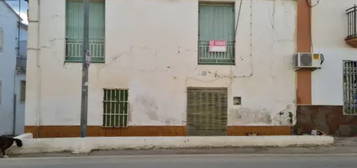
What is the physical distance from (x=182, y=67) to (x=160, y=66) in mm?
768

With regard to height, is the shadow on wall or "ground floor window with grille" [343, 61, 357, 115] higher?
"ground floor window with grille" [343, 61, 357, 115]

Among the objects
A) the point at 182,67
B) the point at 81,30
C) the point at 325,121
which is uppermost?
the point at 81,30

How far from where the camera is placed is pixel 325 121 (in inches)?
719

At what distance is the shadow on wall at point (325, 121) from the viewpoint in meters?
18.1

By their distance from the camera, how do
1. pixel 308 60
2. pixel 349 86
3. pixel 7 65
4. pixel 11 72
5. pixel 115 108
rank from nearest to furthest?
pixel 308 60 → pixel 115 108 → pixel 349 86 → pixel 7 65 → pixel 11 72

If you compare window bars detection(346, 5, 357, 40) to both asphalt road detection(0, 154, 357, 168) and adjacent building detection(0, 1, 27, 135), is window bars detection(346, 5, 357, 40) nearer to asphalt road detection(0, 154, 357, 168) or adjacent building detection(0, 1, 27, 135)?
asphalt road detection(0, 154, 357, 168)

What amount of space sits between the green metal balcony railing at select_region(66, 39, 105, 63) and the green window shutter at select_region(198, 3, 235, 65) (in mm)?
3534

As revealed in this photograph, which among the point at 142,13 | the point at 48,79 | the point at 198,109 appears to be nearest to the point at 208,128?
the point at 198,109

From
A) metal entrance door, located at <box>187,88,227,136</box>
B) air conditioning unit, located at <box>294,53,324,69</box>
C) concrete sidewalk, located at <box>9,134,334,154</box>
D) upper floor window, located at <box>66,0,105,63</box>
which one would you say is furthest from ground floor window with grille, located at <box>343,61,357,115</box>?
upper floor window, located at <box>66,0,105,63</box>

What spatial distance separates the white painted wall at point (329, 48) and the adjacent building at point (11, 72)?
18144mm

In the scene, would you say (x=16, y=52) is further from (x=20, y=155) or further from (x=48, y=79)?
(x=20, y=155)

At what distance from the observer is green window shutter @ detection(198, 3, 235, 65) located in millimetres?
18219

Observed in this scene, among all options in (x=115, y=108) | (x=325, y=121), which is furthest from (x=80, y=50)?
(x=325, y=121)

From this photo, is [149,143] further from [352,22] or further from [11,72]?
[11,72]
